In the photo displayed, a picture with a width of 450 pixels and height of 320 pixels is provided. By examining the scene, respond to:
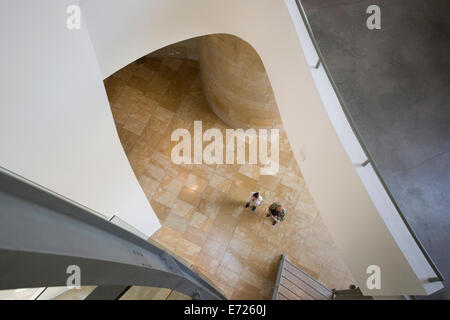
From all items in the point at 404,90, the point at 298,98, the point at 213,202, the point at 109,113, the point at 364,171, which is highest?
the point at 404,90

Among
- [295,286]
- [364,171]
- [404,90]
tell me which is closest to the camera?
[364,171]

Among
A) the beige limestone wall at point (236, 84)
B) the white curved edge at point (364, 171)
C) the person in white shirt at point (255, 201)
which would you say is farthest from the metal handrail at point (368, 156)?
the person in white shirt at point (255, 201)

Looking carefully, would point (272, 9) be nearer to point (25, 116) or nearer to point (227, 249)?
point (25, 116)

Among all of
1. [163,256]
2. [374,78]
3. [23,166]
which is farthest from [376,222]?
[23,166]

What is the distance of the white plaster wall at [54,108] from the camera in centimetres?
259

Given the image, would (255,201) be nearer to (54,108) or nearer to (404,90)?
(404,90)

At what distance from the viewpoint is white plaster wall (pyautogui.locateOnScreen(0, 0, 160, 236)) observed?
2592mm

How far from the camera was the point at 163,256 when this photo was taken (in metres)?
3.72

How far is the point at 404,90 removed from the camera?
4.91 meters

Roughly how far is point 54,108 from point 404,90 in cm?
489

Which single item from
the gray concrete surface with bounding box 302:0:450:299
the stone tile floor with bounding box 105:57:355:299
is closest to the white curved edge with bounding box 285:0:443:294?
the gray concrete surface with bounding box 302:0:450:299

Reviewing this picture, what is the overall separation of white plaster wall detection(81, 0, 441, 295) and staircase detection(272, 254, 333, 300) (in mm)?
2989

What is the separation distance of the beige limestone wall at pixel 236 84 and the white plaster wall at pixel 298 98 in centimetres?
130

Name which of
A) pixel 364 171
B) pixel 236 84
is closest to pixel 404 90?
pixel 364 171
